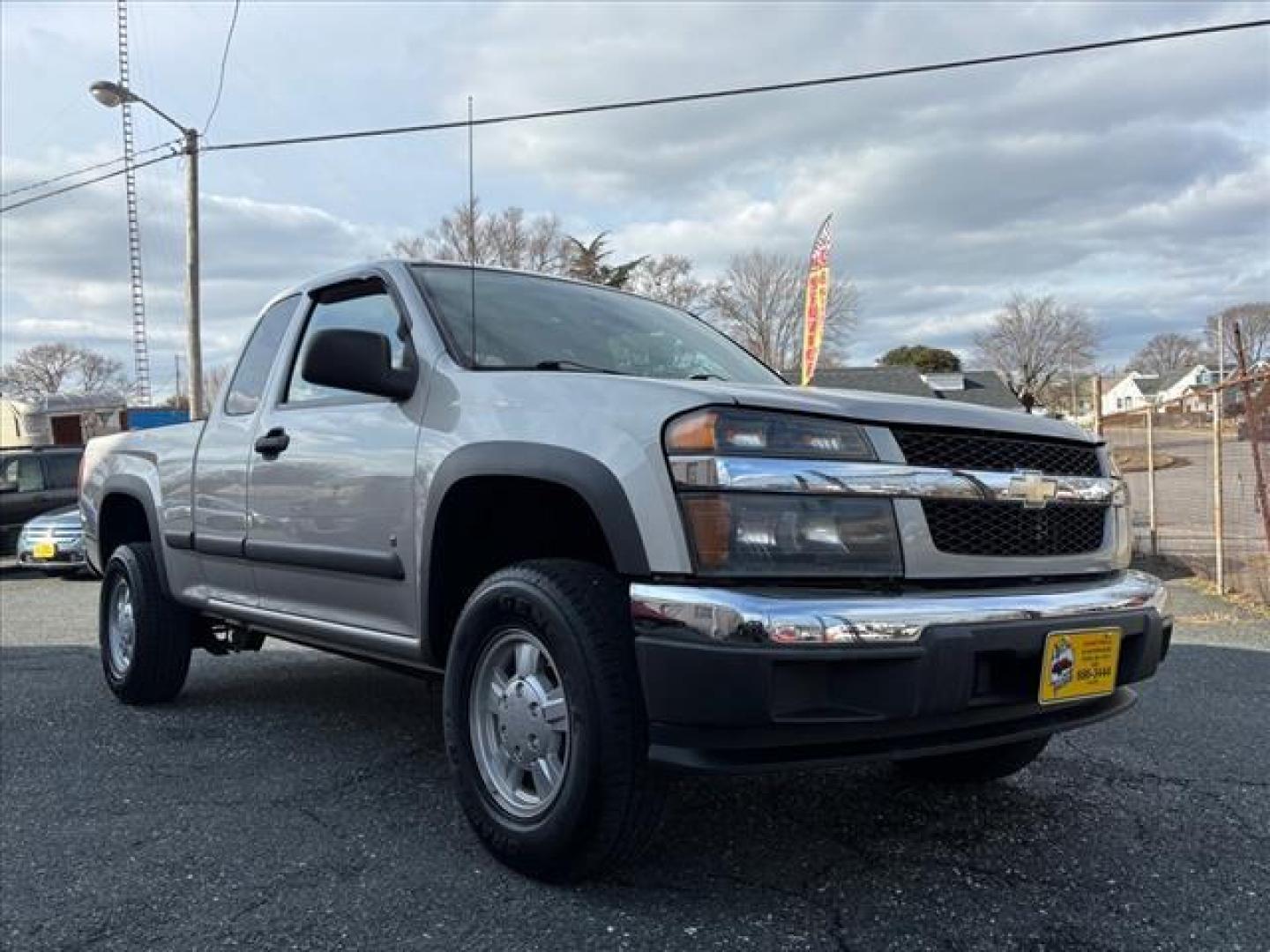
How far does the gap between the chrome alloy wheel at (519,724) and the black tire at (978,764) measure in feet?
4.24

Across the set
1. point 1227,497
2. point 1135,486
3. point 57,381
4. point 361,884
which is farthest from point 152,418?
point 57,381

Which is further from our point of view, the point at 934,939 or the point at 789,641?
the point at 934,939

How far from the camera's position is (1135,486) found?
12.7 metres

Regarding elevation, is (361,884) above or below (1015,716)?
below

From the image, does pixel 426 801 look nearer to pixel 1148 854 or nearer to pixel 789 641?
pixel 789 641

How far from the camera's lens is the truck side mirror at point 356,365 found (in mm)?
3166

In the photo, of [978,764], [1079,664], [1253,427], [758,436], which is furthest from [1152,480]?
[758,436]

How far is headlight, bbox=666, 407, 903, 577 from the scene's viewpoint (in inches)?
94.4

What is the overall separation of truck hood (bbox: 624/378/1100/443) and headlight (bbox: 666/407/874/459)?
33 mm

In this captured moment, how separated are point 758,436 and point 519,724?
1038 mm

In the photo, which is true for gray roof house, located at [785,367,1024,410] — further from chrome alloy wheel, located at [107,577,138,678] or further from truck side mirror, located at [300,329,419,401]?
truck side mirror, located at [300,329,419,401]

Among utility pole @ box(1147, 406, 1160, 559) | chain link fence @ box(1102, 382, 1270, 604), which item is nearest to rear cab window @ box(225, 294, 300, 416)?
chain link fence @ box(1102, 382, 1270, 604)

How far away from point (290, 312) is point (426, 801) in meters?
2.14

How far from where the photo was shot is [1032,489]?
9.12ft
